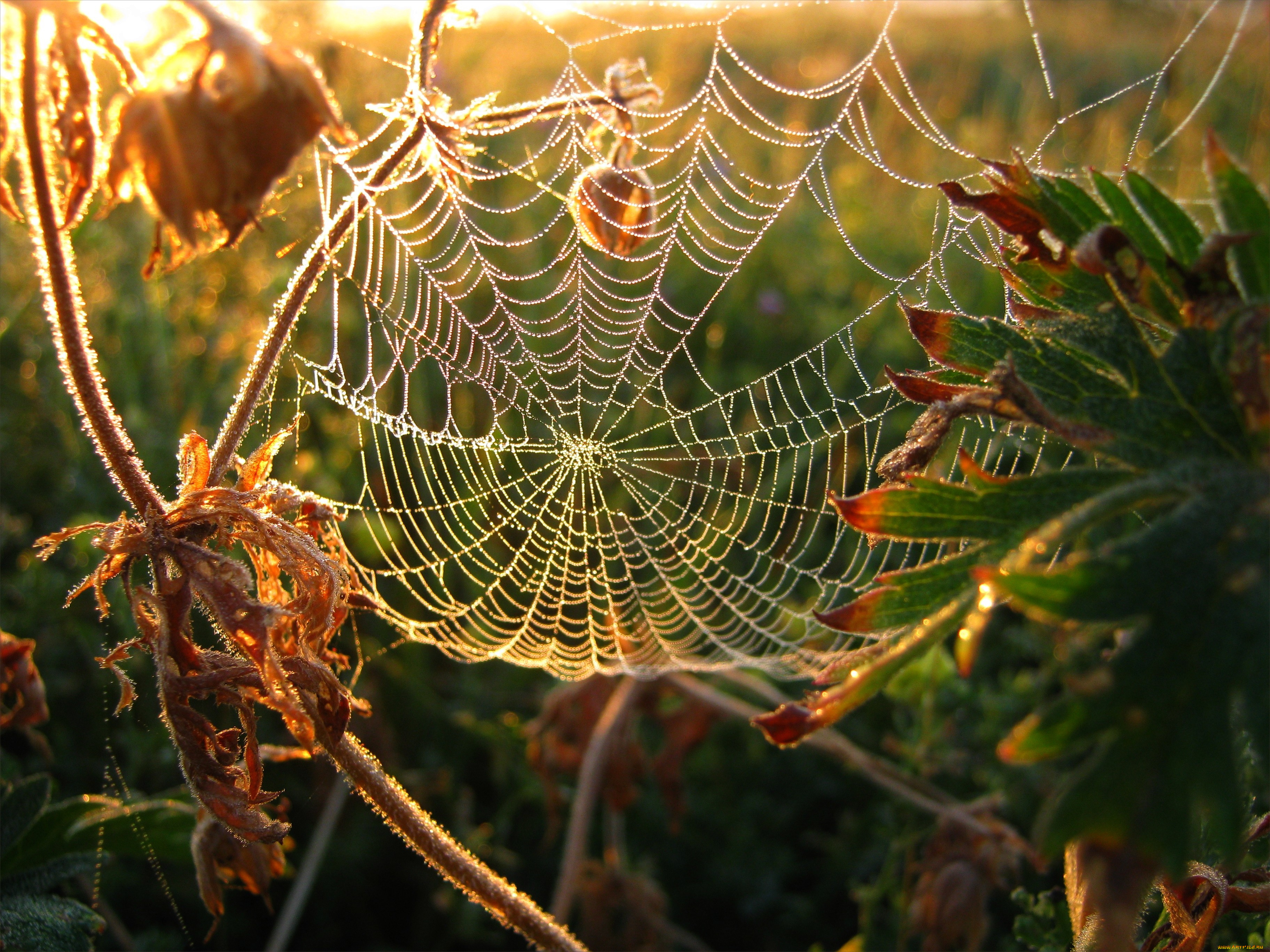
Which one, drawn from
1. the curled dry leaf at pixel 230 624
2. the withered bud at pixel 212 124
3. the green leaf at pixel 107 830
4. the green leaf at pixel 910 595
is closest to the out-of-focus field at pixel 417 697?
the green leaf at pixel 107 830

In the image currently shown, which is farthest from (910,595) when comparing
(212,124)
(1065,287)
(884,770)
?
(884,770)

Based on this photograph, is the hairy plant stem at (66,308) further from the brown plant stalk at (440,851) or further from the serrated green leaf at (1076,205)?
the serrated green leaf at (1076,205)

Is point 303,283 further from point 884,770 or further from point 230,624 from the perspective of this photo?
point 884,770

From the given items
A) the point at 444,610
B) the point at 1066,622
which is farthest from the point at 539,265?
the point at 1066,622

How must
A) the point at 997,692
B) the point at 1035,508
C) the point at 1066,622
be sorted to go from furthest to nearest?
the point at 997,692 → the point at 1035,508 → the point at 1066,622

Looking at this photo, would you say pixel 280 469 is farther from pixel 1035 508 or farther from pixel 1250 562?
pixel 1250 562
